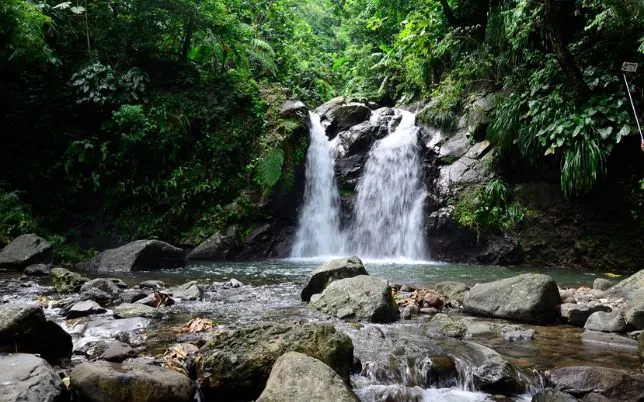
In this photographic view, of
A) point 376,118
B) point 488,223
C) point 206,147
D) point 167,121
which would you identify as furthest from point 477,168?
point 167,121

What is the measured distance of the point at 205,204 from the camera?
12.5m

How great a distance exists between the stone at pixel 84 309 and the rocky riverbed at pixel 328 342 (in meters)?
0.02

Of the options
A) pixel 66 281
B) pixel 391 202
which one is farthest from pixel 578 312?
pixel 391 202

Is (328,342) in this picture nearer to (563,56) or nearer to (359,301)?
(359,301)

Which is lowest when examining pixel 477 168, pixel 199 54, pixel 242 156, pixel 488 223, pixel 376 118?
pixel 488 223

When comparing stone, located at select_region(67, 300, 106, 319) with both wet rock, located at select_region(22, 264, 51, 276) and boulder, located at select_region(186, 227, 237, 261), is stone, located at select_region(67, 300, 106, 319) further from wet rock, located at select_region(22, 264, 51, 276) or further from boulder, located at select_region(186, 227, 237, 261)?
boulder, located at select_region(186, 227, 237, 261)

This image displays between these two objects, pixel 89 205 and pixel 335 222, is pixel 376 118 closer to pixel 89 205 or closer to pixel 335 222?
pixel 335 222

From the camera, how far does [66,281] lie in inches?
258

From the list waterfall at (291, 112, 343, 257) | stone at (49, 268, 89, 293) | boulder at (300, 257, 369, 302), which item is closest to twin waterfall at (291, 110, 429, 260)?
waterfall at (291, 112, 343, 257)

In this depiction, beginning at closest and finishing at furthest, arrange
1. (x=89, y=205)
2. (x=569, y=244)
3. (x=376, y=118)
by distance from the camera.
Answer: (x=569, y=244), (x=89, y=205), (x=376, y=118)

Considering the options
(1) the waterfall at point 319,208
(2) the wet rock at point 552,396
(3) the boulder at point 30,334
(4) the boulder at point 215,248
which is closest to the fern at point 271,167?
(1) the waterfall at point 319,208

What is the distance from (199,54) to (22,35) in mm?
5261

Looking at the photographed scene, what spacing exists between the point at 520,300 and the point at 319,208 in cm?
856

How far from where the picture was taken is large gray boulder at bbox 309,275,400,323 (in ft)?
16.5
